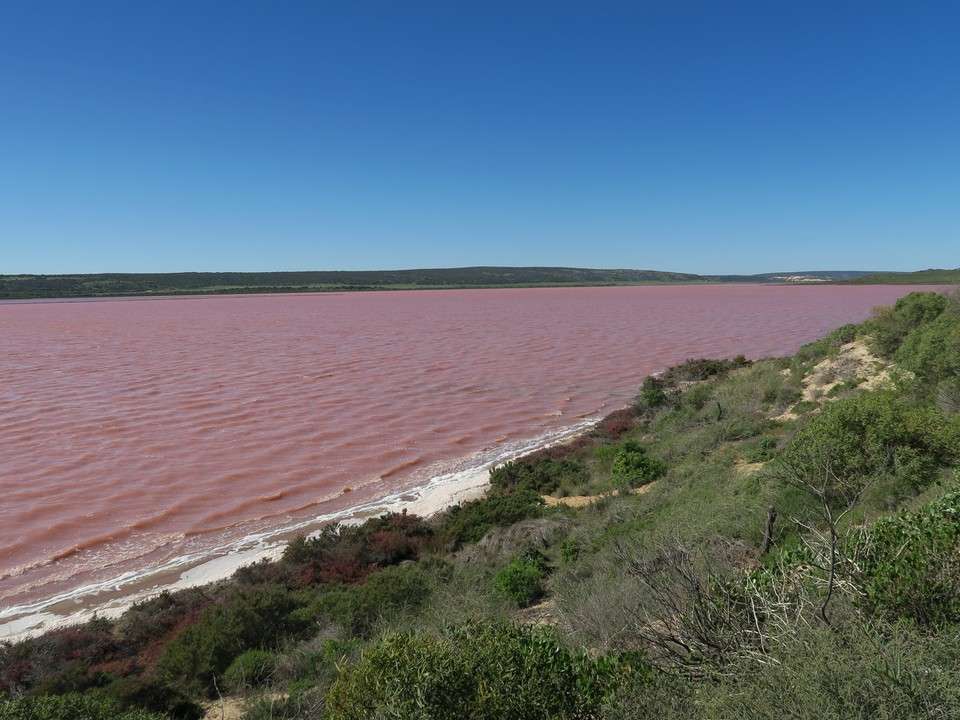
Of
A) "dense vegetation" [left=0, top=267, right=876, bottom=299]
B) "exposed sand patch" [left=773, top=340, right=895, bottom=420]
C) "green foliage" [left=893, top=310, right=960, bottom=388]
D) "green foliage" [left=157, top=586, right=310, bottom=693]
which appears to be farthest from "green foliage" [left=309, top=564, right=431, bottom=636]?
"dense vegetation" [left=0, top=267, right=876, bottom=299]

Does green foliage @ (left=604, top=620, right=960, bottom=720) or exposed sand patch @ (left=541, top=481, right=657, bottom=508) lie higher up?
green foliage @ (left=604, top=620, right=960, bottom=720)

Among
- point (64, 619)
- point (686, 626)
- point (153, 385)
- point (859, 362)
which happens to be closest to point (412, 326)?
point (153, 385)

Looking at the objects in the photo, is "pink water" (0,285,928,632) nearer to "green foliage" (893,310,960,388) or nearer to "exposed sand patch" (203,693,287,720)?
"exposed sand patch" (203,693,287,720)

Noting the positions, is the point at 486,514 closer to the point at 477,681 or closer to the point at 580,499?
the point at 580,499

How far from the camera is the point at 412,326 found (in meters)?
47.4

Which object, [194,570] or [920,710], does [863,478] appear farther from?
[194,570]

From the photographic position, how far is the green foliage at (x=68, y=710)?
4349 millimetres

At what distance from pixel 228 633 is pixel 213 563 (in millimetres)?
3429

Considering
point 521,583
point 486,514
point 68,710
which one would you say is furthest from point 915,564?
point 486,514

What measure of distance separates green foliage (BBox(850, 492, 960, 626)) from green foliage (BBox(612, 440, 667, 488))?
5850 mm

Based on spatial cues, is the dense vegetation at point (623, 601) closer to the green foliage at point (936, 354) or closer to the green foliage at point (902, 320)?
the green foliage at point (936, 354)

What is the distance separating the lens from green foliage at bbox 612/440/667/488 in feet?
34.8

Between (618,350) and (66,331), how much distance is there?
43.4 metres

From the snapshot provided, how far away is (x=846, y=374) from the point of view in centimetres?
1503
